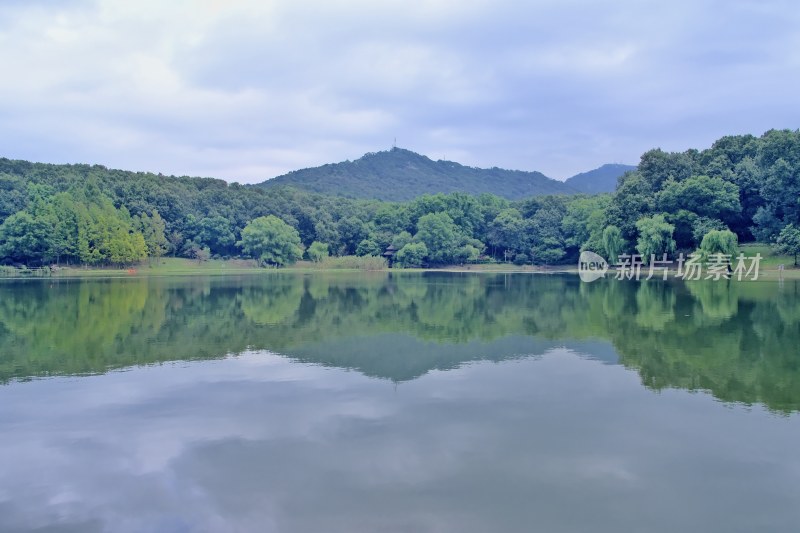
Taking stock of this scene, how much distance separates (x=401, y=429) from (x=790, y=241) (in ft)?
126

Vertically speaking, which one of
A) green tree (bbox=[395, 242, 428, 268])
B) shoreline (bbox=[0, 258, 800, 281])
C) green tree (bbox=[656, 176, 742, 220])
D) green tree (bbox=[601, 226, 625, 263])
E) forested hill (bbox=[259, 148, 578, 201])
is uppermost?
forested hill (bbox=[259, 148, 578, 201])

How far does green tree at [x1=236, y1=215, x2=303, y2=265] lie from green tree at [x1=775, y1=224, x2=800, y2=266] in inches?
1754

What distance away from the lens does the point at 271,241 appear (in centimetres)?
6419

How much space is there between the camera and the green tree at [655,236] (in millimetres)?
42656

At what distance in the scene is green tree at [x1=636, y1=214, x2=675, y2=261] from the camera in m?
42.7

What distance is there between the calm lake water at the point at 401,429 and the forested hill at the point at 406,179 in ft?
358

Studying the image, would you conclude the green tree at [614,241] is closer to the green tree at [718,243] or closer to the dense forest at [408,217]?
the dense forest at [408,217]

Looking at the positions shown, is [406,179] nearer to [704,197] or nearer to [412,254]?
[412,254]

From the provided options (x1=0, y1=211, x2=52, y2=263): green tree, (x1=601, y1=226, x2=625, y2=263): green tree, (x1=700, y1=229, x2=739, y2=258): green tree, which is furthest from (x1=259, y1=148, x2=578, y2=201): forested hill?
(x1=700, y1=229, x2=739, y2=258): green tree

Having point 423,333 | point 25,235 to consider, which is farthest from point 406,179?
point 423,333

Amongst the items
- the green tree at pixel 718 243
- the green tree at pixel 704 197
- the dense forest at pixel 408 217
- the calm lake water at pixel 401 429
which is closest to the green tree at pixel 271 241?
the dense forest at pixel 408 217

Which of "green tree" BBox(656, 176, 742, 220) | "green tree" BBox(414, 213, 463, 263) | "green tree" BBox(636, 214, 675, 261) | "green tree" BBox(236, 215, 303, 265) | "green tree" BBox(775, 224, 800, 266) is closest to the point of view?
"green tree" BBox(775, 224, 800, 266)

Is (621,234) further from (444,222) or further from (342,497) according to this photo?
(342,497)

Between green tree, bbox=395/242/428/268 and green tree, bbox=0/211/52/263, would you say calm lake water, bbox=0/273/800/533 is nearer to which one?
green tree, bbox=0/211/52/263
